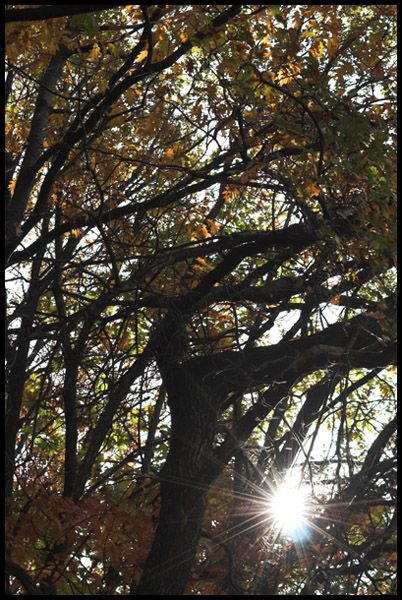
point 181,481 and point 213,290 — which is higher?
point 213,290

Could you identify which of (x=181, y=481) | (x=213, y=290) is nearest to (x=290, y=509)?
(x=181, y=481)

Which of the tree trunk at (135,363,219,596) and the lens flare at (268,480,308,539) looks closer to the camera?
the tree trunk at (135,363,219,596)

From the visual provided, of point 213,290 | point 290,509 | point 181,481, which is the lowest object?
point 290,509

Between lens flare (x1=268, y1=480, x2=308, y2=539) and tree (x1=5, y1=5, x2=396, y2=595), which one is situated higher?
tree (x1=5, y1=5, x2=396, y2=595)

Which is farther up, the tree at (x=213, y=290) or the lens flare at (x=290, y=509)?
the tree at (x=213, y=290)

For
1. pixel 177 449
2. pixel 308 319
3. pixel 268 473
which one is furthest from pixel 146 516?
pixel 308 319

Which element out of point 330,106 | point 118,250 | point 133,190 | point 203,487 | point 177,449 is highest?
point 133,190

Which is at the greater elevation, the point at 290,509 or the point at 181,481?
the point at 181,481

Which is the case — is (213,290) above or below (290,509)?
above

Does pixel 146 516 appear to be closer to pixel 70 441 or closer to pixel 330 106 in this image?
pixel 70 441

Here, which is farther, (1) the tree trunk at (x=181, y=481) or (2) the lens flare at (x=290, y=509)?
(2) the lens flare at (x=290, y=509)

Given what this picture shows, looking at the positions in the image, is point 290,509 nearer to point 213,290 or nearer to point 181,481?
point 181,481

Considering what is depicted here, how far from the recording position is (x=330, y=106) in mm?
4672

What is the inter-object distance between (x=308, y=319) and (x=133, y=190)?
3.18 m
